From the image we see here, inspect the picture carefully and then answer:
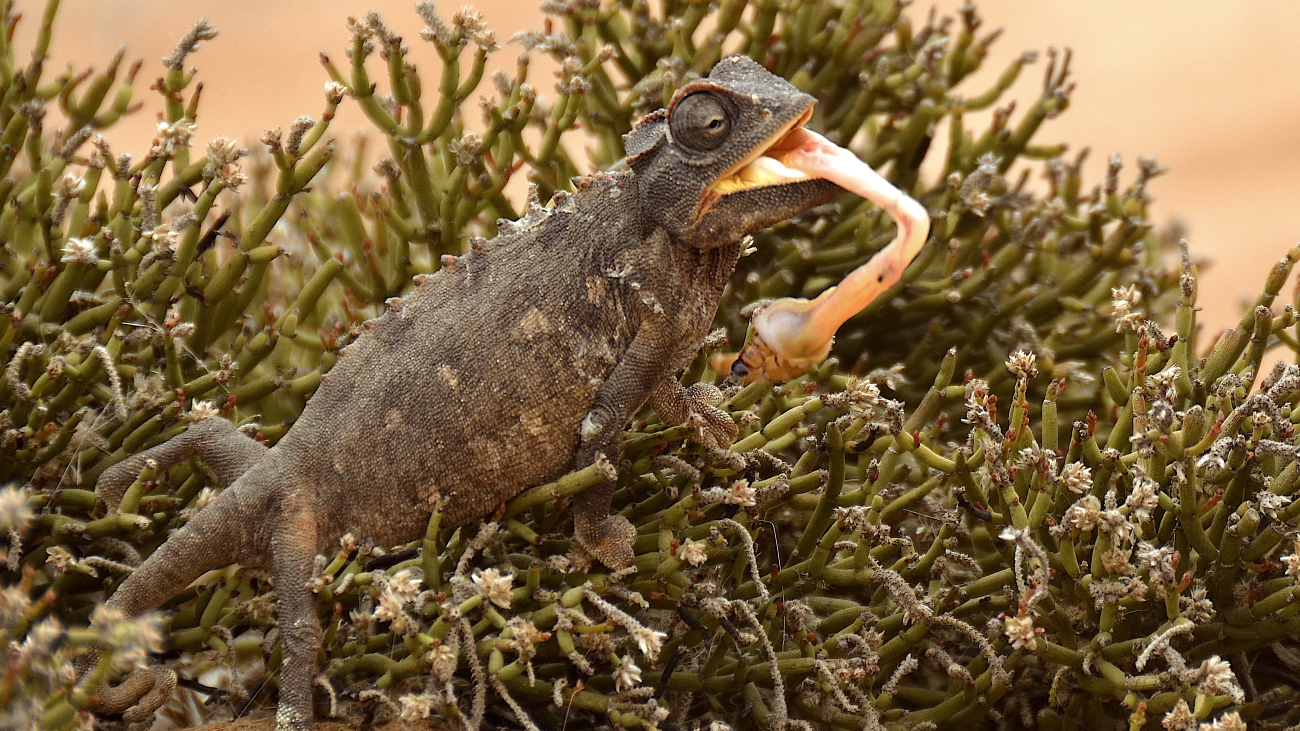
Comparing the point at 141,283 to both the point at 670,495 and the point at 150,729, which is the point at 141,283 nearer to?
the point at 150,729

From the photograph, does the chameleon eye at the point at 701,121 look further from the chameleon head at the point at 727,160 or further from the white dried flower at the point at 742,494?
the white dried flower at the point at 742,494

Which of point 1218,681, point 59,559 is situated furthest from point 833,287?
point 59,559

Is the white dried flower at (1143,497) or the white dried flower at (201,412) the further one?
the white dried flower at (201,412)

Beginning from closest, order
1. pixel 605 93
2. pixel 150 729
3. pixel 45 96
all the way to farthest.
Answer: pixel 150 729 < pixel 45 96 < pixel 605 93

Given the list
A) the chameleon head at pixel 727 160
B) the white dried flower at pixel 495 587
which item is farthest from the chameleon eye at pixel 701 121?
the white dried flower at pixel 495 587

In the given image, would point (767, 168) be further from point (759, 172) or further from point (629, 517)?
point (629, 517)

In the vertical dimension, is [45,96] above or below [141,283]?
above

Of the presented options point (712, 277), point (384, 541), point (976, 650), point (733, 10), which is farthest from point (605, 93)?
point (976, 650)
